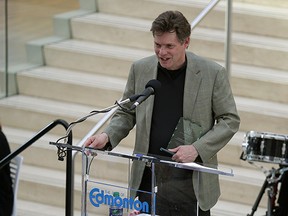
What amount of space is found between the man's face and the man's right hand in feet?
1.49

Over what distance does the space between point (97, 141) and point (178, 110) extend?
0.44 meters

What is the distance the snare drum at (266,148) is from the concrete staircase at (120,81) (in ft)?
2.90

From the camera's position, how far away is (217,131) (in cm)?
443

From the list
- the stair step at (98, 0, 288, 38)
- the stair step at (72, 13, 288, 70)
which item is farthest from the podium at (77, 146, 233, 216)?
the stair step at (98, 0, 288, 38)

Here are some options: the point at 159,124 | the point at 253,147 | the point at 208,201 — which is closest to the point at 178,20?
the point at 159,124

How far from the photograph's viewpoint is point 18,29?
8.00 meters

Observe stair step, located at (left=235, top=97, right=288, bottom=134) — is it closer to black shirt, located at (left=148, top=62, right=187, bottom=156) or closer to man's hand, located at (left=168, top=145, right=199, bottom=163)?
black shirt, located at (left=148, top=62, right=187, bottom=156)

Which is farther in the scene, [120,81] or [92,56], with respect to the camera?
[92,56]

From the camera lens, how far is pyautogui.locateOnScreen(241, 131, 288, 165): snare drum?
542 cm

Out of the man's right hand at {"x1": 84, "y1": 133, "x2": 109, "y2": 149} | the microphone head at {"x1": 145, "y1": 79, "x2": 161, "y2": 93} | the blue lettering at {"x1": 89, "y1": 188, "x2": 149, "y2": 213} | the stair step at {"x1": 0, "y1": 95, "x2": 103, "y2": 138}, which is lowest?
the stair step at {"x1": 0, "y1": 95, "x2": 103, "y2": 138}

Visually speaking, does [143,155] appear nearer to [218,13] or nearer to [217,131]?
[217,131]

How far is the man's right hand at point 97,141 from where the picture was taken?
4.34 metres

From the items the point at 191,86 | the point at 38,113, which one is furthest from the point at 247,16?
the point at 191,86

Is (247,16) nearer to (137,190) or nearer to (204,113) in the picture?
(204,113)
